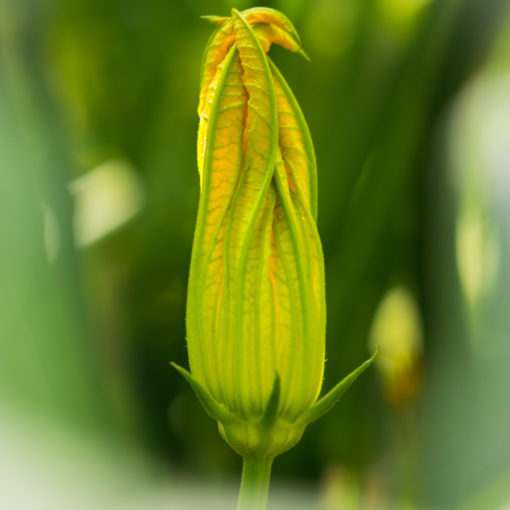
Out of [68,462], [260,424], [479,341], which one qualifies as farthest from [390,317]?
[260,424]

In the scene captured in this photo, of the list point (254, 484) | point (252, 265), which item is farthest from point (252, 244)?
point (254, 484)

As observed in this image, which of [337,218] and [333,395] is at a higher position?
[333,395]

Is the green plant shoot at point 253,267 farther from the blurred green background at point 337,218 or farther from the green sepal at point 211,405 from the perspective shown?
the blurred green background at point 337,218

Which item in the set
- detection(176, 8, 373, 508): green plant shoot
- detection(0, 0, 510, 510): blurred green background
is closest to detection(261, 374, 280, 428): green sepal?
detection(176, 8, 373, 508): green plant shoot

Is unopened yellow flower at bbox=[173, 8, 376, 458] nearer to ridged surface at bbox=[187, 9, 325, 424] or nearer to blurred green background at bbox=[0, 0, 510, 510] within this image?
ridged surface at bbox=[187, 9, 325, 424]

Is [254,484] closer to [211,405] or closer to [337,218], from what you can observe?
[211,405]

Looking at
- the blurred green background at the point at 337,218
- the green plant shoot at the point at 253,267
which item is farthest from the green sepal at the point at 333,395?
the blurred green background at the point at 337,218

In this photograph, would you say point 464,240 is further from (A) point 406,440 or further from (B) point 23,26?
(B) point 23,26
